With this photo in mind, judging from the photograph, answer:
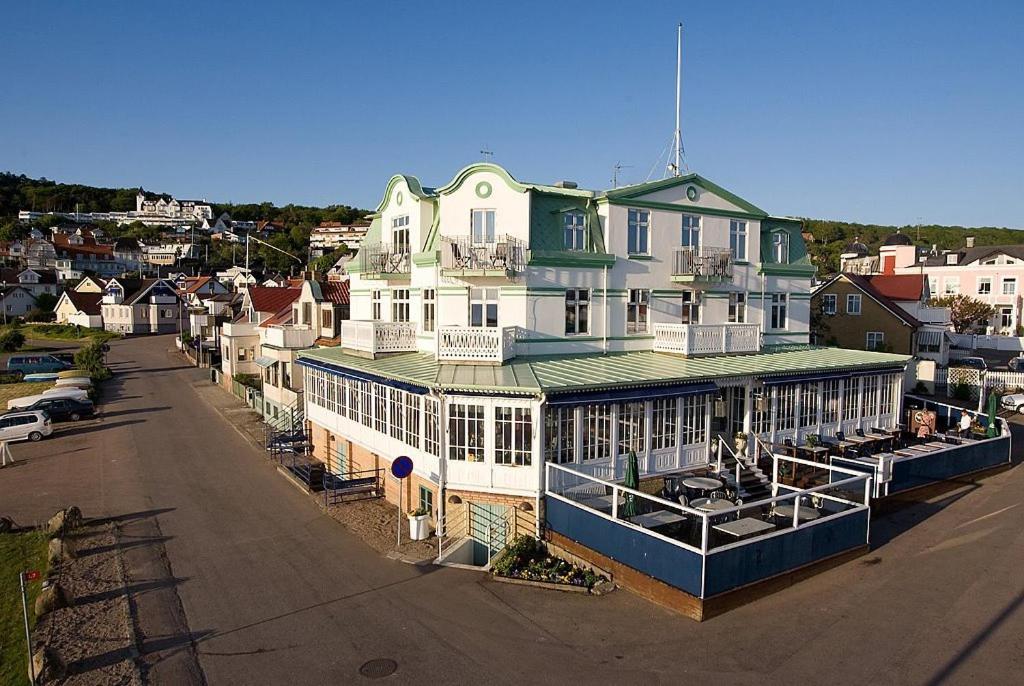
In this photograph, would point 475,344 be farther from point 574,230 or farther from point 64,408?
point 64,408

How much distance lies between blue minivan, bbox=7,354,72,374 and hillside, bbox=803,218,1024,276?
8499 cm

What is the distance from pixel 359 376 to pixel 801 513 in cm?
1252

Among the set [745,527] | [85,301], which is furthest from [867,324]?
[85,301]

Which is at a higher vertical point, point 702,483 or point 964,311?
point 964,311

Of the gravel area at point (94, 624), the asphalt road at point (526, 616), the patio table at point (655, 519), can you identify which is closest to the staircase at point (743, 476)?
the asphalt road at point (526, 616)

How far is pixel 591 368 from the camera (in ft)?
58.5

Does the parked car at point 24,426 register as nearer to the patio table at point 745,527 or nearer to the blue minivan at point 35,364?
the blue minivan at point 35,364

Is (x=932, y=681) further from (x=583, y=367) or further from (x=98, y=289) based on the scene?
(x=98, y=289)

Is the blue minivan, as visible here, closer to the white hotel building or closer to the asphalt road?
the asphalt road

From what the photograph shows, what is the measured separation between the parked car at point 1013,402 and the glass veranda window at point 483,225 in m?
27.0

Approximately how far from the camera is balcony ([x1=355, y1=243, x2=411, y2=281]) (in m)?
22.4

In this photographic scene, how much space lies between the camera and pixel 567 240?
782 inches

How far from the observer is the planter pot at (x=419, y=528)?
637 inches

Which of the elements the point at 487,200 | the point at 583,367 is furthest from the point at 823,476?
the point at 487,200
